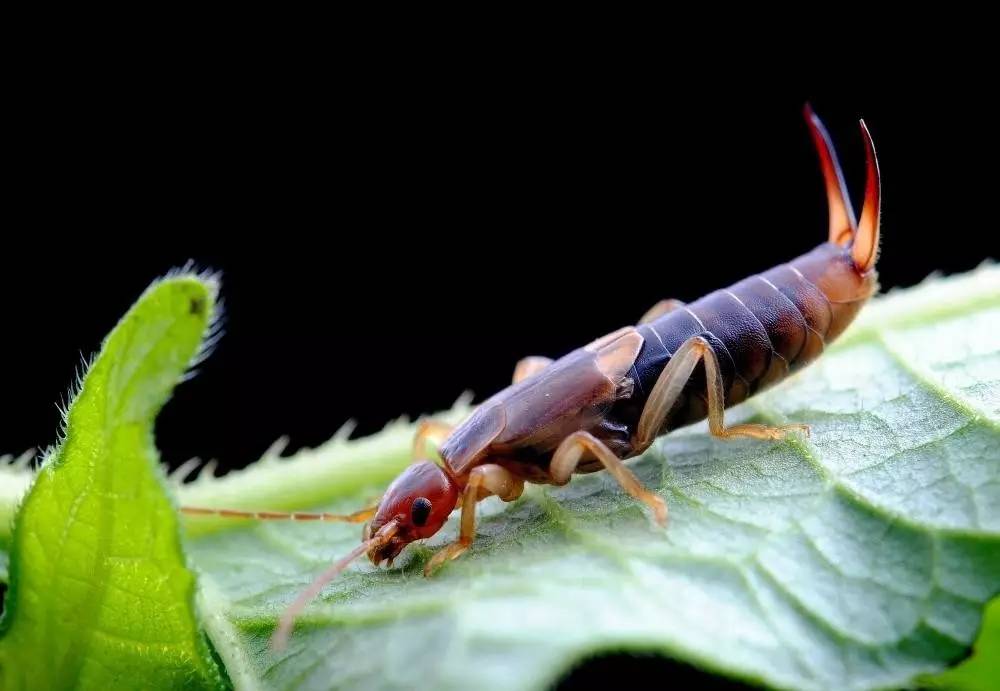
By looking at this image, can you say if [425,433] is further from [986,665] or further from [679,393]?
[986,665]

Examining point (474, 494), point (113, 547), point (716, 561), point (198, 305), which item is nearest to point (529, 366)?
point (474, 494)

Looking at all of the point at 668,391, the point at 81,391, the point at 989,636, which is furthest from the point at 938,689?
the point at 81,391

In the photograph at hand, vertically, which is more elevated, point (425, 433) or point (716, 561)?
point (425, 433)

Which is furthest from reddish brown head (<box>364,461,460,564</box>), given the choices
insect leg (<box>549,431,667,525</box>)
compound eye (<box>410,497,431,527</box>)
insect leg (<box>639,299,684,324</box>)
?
insect leg (<box>639,299,684,324</box>)

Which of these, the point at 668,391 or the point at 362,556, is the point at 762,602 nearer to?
the point at 668,391

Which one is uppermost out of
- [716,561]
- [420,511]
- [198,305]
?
[198,305]

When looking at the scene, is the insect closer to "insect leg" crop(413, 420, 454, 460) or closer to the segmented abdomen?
the segmented abdomen

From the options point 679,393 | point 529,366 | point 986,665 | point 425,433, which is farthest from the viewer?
point 529,366

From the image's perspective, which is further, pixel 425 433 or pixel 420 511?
pixel 425 433
